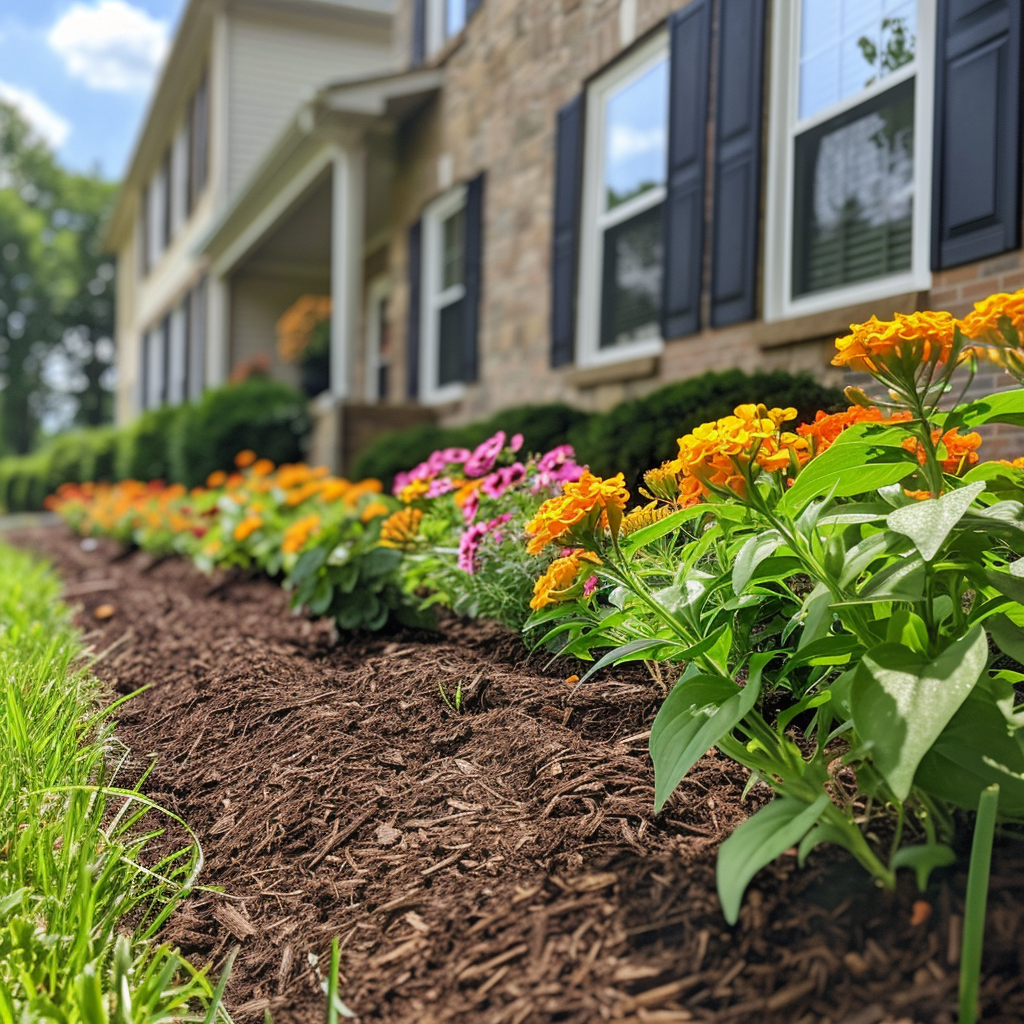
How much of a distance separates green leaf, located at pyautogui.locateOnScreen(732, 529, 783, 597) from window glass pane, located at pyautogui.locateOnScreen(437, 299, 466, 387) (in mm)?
6497

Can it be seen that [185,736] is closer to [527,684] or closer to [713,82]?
[527,684]

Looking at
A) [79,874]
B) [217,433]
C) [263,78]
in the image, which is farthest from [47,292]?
[79,874]

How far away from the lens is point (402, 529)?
10.3 ft

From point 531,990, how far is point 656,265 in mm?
4800

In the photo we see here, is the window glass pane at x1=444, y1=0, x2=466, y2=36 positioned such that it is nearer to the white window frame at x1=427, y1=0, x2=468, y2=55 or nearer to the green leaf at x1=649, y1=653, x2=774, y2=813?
the white window frame at x1=427, y1=0, x2=468, y2=55

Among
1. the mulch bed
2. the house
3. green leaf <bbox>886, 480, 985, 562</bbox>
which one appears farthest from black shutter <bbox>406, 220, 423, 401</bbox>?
green leaf <bbox>886, 480, 985, 562</bbox>

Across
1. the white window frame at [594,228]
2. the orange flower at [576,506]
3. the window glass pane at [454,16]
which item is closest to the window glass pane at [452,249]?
the window glass pane at [454,16]

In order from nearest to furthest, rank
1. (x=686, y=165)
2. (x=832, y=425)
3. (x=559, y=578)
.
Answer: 1. (x=559, y=578)
2. (x=832, y=425)
3. (x=686, y=165)

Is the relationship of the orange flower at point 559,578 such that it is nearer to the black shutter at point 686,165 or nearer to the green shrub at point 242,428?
the black shutter at point 686,165

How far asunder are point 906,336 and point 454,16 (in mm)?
7788

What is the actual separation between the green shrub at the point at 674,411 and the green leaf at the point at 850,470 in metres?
1.84

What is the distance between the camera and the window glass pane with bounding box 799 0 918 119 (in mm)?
3969

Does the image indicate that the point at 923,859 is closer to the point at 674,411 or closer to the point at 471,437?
the point at 674,411

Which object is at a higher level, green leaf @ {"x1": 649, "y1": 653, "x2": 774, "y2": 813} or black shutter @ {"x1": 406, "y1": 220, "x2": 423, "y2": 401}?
black shutter @ {"x1": 406, "y1": 220, "x2": 423, "y2": 401}
